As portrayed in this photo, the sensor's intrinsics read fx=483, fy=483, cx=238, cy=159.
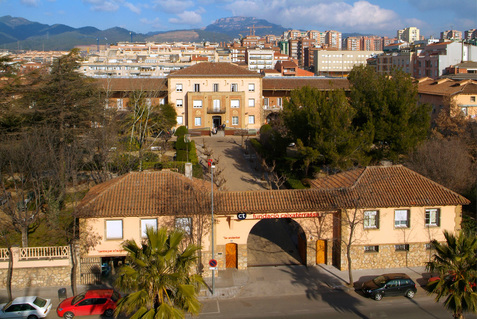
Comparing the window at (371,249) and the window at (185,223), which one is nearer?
the window at (185,223)

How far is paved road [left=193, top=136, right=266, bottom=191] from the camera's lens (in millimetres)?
38531

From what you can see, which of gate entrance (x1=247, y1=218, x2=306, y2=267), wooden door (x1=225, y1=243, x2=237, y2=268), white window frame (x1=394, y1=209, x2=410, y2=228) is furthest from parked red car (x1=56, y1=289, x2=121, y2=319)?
white window frame (x1=394, y1=209, x2=410, y2=228)

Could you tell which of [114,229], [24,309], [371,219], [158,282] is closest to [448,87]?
[371,219]

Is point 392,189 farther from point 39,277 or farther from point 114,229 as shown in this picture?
point 39,277

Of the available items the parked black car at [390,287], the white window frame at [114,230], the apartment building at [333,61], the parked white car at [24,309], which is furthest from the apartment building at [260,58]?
the parked white car at [24,309]

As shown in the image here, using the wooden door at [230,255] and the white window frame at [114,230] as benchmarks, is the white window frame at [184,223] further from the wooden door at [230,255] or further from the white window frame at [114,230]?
the white window frame at [114,230]

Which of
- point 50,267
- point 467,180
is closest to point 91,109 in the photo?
point 50,267

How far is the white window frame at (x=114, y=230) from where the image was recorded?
23234 mm

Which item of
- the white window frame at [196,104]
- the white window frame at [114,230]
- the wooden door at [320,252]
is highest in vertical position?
the white window frame at [196,104]

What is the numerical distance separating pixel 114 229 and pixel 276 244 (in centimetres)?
938

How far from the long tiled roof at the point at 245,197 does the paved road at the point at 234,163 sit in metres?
10.9

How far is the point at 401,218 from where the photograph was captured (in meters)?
24.4

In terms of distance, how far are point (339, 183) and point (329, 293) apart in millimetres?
6527

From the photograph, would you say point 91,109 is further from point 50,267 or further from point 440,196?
point 440,196
